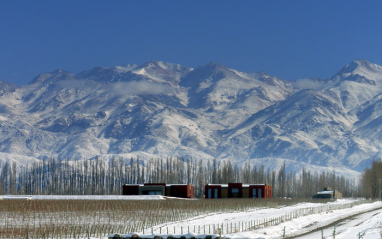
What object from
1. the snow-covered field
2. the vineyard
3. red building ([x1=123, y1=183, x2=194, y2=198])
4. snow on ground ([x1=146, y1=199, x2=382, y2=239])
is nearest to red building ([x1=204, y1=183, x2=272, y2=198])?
red building ([x1=123, y1=183, x2=194, y2=198])

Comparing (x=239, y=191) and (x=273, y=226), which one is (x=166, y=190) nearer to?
(x=239, y=191)

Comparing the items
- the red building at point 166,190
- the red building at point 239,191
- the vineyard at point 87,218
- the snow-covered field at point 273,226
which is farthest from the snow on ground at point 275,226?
the red building at point 239,191

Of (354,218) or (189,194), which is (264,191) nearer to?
(189,194)

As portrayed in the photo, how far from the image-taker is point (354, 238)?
5881cm

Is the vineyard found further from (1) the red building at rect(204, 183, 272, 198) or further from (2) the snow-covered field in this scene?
(1) the red building at rect(204, 183, 272, 198)

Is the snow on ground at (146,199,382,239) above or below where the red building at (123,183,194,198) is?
below

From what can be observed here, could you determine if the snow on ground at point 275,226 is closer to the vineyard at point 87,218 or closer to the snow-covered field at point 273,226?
the snow-covered field at point 273,226

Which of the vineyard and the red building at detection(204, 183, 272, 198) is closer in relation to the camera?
the vineyard

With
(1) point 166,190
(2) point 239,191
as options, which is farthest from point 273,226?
(2) point 239,191

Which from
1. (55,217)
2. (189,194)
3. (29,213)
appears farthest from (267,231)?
(189,194)

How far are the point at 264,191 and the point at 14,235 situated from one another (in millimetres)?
104495

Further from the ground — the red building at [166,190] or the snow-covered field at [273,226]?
the red building at [166,190]

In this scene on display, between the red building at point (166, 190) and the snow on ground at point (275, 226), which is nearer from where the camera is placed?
the snow on ground at point (275, 226)

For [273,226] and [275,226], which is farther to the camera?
[275,226]
